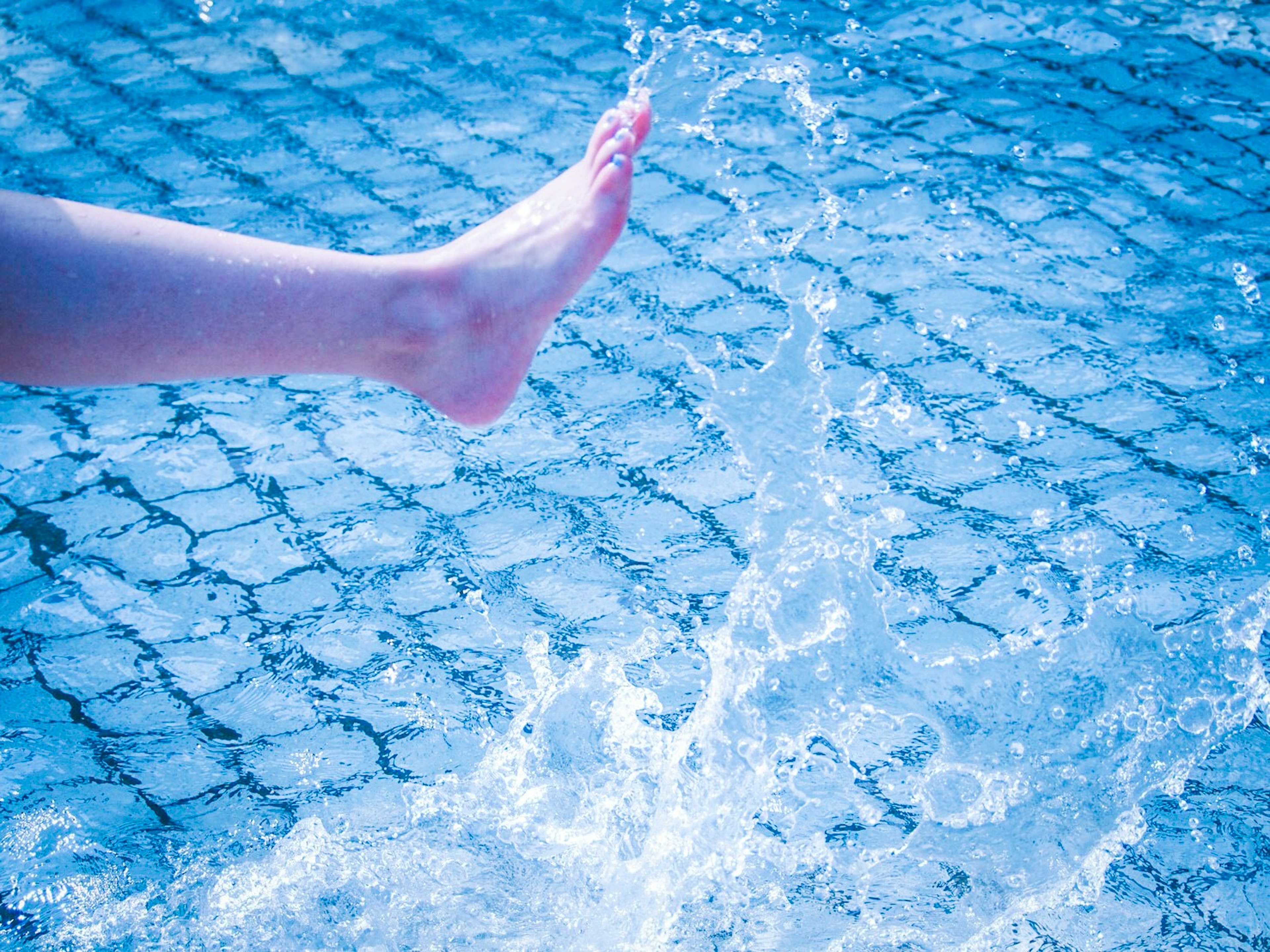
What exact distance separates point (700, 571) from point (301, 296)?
1.22 meters

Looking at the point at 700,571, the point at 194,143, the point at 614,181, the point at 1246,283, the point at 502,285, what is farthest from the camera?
the point at 194,143

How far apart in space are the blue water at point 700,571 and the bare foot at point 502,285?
608 mm

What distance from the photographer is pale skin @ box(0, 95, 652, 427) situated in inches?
75.7

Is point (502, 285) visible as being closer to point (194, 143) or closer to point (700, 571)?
point (700, 571)

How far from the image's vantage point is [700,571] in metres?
2.84

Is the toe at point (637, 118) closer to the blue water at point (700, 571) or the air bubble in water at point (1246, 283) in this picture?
the blue water at point (700, 571)

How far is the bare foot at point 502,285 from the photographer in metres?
2.32

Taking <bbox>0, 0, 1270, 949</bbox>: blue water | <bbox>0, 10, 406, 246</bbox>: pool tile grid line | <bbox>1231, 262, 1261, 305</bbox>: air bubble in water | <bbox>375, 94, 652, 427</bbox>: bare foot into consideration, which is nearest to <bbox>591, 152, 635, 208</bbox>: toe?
<bbox>375, 94, 652, 427</bbox>: bare foot

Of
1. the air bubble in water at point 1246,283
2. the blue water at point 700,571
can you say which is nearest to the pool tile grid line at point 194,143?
the blue water at point 700,571

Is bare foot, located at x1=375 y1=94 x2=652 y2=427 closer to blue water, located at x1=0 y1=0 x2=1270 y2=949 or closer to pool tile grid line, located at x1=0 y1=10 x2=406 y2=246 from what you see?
blue water, located at x1=0 y1=0 x2=1270 y2=949

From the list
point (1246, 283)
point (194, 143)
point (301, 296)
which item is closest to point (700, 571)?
point (301, 296)

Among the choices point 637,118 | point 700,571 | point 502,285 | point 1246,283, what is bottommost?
point 700,571

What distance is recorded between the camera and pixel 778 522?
2.96 meters

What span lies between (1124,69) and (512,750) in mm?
4578
